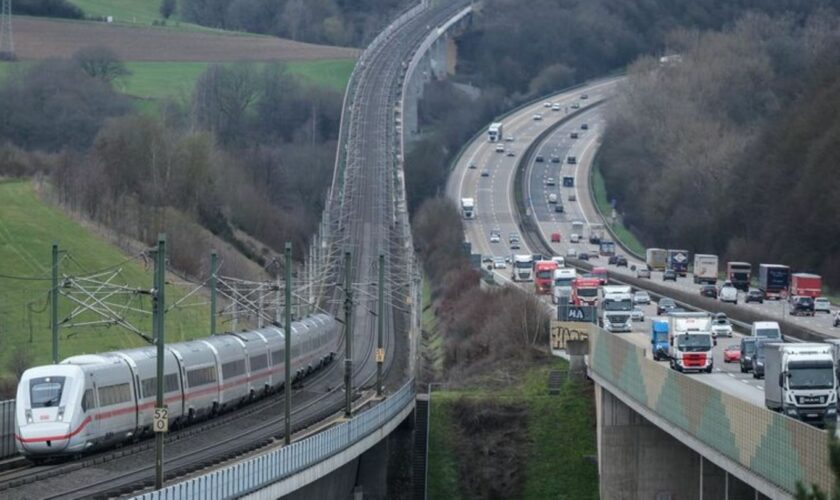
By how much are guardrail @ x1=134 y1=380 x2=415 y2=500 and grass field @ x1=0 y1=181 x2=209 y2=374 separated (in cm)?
1480

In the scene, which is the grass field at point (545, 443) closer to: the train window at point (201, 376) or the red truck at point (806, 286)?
the train window at point (201, 376)

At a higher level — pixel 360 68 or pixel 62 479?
pixel 360 68

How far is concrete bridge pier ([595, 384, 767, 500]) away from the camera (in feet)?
168

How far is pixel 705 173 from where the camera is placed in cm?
13550

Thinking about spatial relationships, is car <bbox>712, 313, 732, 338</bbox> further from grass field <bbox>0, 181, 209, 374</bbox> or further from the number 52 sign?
the number 52 sign

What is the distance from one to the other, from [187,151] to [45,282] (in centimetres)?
4122

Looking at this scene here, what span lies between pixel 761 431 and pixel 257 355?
2916cm

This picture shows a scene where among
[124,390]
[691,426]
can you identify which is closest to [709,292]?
[124,390]

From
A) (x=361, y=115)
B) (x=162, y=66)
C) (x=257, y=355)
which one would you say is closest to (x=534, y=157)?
(x=361, y=115)

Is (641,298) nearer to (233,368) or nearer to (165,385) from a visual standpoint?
(233,368)

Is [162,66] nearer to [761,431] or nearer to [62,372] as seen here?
[62,372]

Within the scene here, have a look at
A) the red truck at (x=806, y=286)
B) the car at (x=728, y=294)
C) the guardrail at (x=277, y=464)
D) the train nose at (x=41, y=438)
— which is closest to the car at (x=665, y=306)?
the car at (x=728, y=294)

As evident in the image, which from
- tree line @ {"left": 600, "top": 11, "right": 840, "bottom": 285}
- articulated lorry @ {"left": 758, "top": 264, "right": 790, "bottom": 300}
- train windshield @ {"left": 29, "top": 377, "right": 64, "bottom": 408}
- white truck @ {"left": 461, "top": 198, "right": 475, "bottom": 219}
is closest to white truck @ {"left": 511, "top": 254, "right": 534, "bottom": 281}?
tree line @ {"left": 600, "top": 11, "right": 840, "bottom": 285}

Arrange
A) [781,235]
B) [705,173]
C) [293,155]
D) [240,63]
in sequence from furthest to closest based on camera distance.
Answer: [240,63], [293,155], [705,173], [781,235]
